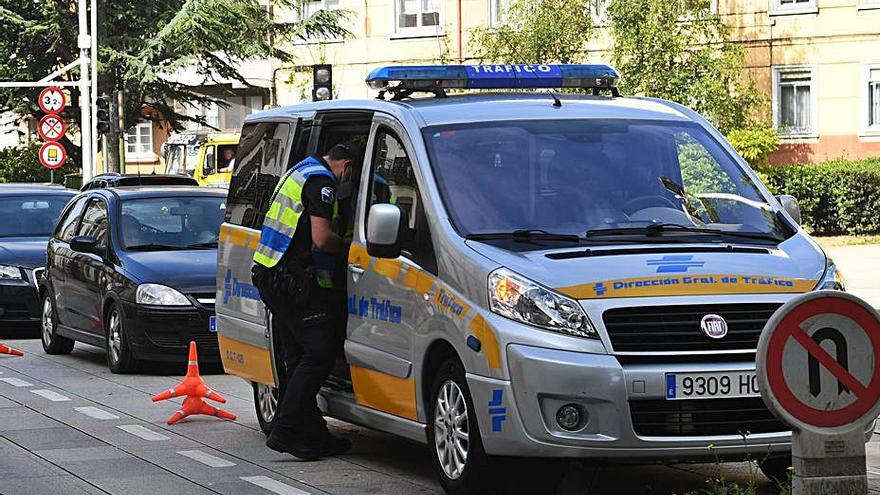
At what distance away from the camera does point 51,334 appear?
1697 centimetres

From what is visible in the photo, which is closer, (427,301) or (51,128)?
(427,301)

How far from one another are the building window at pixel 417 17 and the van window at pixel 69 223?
25.8 metres

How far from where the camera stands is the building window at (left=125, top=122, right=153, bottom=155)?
57500 mm

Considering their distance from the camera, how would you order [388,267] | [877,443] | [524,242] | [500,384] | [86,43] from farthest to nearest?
[86,43]
[877,443]
[388,267]
[524,242]
[500,384]

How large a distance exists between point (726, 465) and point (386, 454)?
1.97 metres

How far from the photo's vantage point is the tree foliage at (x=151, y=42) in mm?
40625

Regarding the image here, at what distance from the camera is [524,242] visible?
27.0 ft

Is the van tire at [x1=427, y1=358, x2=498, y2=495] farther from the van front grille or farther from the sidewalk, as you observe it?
the sidewalk

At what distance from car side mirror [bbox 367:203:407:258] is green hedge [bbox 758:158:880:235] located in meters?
25.0

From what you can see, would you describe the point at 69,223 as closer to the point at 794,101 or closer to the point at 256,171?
the point at 256,171

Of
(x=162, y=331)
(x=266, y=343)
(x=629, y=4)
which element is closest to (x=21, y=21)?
(x=629, y=4)

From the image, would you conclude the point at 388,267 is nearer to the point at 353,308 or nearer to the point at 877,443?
the point at 353,308

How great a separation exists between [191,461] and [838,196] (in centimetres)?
2445

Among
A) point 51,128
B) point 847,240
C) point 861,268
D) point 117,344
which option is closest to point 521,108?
point 117,344
